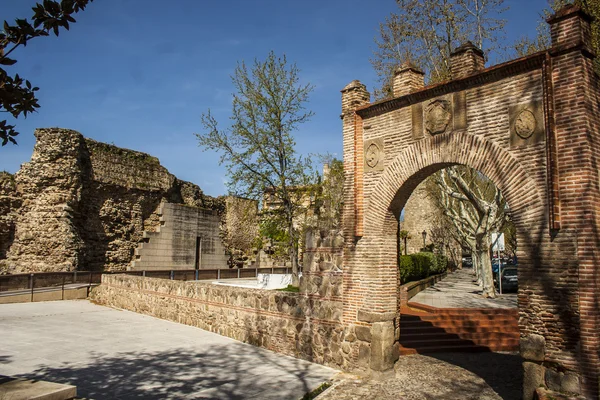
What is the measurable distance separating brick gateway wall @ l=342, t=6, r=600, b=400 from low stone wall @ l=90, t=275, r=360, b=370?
2.11ft

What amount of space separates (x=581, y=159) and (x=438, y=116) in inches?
99.2

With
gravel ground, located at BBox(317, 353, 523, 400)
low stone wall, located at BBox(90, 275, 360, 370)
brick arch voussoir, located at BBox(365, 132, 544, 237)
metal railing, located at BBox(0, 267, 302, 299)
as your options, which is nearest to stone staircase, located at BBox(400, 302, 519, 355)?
gravel ground, located at BBox(317, 353, 523, 400)

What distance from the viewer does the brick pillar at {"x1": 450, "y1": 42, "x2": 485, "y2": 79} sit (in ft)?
25.2

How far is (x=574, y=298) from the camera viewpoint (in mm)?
5980

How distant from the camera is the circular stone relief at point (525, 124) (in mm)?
6664

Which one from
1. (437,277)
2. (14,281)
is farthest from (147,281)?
(437,277)

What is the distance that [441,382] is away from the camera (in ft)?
26.6

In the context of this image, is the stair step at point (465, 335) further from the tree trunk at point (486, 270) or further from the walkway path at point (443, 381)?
the tree trunk at point (486, 270)

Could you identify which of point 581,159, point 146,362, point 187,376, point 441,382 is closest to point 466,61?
point 581,159

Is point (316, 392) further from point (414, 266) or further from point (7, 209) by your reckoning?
point (7, 209)

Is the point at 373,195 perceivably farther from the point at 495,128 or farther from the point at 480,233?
the point at 480,233

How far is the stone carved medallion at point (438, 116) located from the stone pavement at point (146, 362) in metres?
5.05

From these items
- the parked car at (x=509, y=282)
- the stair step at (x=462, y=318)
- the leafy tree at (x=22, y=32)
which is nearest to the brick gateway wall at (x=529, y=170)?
the stair step at (x=462, y=318)

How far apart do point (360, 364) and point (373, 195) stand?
130 inches
